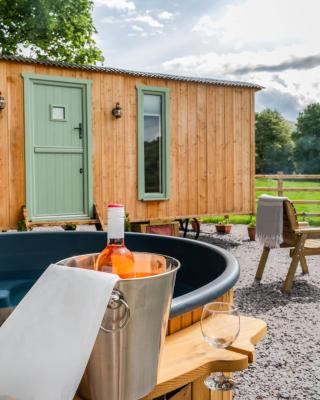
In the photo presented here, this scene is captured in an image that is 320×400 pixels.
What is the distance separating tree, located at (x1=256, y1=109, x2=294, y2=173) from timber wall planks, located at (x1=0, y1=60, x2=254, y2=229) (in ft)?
125

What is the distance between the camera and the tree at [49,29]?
1448 cm

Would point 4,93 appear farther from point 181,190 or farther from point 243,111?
point 243,111

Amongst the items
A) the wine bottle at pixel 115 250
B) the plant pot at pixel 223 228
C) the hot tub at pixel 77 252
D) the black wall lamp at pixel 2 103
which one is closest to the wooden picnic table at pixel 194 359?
the wine bottle at pixel 115 250

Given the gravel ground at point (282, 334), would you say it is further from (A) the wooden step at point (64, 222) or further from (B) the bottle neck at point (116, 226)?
(A) the wooden step at point (64, 222)

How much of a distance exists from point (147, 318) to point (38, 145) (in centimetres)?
679

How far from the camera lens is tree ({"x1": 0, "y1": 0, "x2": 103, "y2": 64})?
1448cm

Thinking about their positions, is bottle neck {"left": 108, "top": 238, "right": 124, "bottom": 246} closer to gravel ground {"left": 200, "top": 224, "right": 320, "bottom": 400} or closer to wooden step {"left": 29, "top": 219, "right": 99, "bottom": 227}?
gravel ground {"left": 200, "top": 224, "right": 320, "bottom": 400}

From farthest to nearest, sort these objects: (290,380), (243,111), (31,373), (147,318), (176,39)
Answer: (176,39) < (243,111) < (290,380) < (147,318) < (31,373)

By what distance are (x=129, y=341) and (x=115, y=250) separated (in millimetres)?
245

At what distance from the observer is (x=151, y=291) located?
1082 millimetres

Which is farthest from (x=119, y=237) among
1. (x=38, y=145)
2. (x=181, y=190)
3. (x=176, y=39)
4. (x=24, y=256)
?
(x=176, y=39)

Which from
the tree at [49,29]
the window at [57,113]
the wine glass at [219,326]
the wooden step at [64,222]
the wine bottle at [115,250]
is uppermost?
the tree at [49,29]

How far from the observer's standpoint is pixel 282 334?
4180mm

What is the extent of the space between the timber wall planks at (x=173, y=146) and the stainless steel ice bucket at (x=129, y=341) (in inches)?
256
